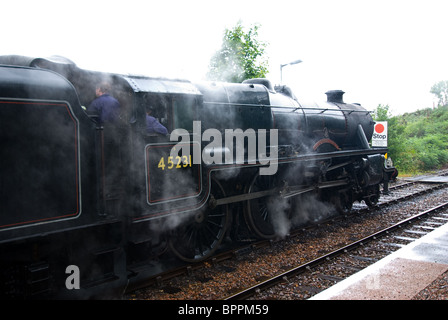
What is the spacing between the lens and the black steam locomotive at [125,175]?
3.41m

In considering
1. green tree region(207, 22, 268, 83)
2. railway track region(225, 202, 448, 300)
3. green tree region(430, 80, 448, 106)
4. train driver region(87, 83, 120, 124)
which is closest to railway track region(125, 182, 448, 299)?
railway track region(225, 202, 448, 300)

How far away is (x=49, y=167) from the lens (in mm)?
3561

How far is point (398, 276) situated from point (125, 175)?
12.5 ft

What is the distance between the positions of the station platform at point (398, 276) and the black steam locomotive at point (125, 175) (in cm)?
205

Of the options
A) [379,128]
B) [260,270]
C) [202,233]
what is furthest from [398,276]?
[379,128]

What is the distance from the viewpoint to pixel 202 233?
575cm

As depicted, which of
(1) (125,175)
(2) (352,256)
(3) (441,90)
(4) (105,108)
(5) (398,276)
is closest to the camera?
(4) (105,108)

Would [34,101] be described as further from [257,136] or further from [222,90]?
[257,136]

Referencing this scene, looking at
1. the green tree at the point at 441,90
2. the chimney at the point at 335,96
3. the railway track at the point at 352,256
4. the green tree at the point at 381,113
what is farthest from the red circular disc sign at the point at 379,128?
the green tree at the point at 441,90

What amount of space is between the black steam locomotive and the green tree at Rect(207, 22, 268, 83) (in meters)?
7.78

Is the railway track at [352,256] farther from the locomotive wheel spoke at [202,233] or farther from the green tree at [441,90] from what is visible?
the green tree at [441,90]

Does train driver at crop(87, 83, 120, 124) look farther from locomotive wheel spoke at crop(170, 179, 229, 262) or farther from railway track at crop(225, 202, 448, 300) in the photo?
railway track at crop(225, 202, 448, 300)

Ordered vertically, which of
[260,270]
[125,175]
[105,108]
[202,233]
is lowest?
[260,270]

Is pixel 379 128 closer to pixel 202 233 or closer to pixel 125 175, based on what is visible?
pixel 202 233
